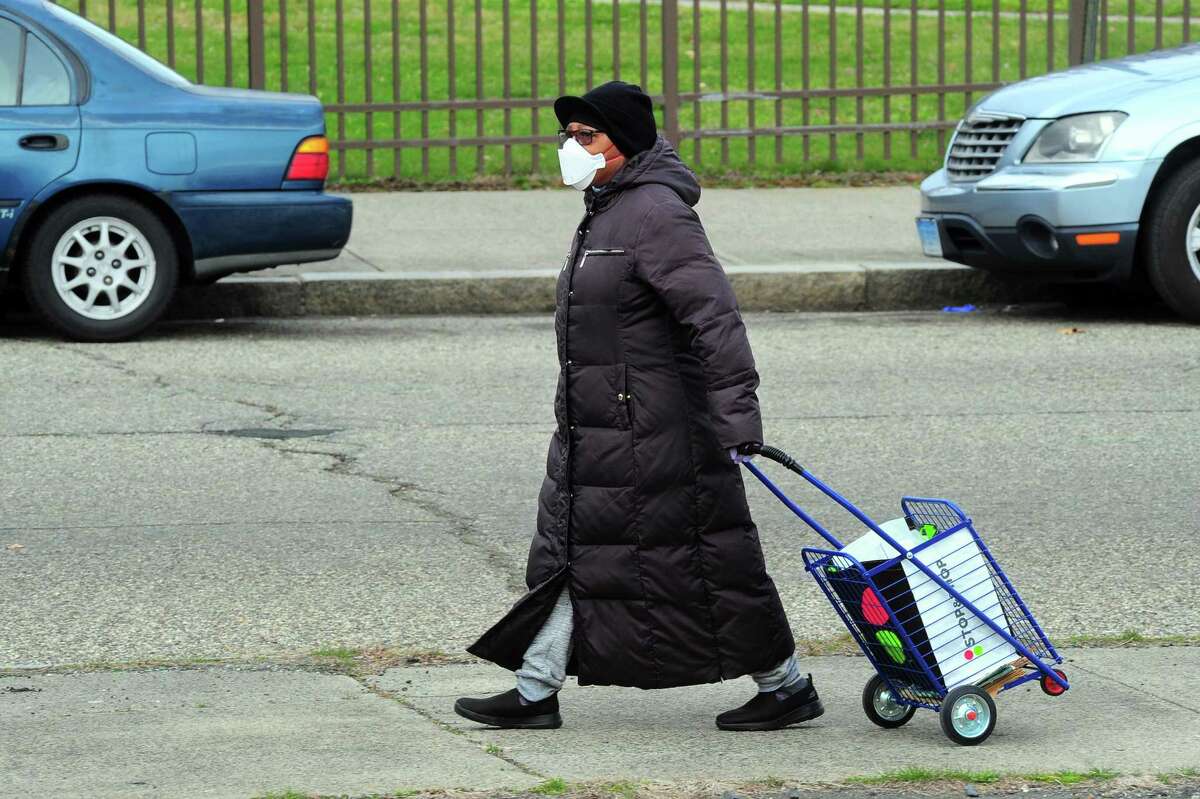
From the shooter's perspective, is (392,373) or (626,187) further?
(392,373)

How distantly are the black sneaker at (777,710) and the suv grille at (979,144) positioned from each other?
656cm

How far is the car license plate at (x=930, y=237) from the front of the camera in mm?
10961

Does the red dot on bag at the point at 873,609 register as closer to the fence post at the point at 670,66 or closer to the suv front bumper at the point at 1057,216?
the suv front bumper at the point at 1057,216

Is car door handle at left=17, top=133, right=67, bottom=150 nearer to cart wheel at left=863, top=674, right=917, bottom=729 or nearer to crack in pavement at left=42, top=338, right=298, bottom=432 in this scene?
crack in pavement at left=42, top=338, right=298, bottom=432

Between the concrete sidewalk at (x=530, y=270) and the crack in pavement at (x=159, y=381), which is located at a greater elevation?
the concrete sidewalk at (x=530, y=270)

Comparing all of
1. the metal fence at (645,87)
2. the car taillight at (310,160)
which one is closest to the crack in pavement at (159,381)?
the car taillight at (310,160)

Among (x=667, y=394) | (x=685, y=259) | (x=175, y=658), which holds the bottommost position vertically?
(x=175, y=658)

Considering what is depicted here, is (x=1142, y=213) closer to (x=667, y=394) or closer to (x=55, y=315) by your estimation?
(x=55, y=315)

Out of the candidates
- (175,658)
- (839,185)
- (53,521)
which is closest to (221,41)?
(839,185)

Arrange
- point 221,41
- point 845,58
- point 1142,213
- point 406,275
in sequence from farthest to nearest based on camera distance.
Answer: point 221,41 < point 845,58 < point 406,275 < point 1142,213

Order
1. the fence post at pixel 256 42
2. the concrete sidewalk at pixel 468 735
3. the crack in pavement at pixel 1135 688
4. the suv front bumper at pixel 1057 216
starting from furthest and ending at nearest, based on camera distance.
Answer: the fence post at pixel 256 42 < the suv front bumper at pixel 1057 216 < the crack in pavement at pixel 1135 688 < the concrete sidewalk at pixel 468 735

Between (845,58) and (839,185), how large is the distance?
3.23m

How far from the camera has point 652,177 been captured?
450cm

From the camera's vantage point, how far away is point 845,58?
59.2ft
